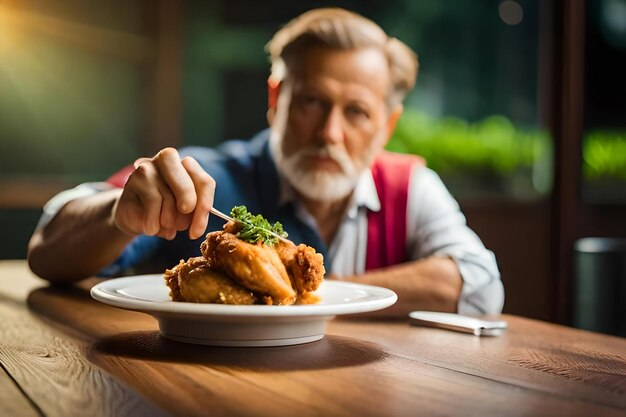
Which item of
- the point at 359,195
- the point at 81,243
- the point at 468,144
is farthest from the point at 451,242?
the point at 468,144

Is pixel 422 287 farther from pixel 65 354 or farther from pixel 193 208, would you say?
pixel 65 354

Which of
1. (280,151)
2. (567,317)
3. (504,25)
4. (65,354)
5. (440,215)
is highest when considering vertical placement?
(504,25)

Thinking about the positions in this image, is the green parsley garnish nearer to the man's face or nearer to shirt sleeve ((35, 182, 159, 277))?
shirt sleeve ((35, 182, 159, 277))

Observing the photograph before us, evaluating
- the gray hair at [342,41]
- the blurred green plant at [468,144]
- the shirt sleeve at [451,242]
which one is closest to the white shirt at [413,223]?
the shirt sleeve at [451,242]

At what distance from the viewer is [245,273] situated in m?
1.00

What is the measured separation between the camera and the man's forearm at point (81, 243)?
63.5 inches

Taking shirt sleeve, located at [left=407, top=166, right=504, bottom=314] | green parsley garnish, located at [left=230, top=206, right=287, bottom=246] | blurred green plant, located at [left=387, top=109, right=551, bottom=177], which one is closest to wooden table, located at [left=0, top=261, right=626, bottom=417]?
green parsley garnish, located at [left=230, top=206, right=287, bottom=246]

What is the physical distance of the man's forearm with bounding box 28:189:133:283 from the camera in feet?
5.29

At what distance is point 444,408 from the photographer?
2.43 ft

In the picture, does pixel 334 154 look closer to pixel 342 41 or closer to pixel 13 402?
pixel 342 41

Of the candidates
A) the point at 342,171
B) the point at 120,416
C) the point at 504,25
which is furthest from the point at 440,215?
the point at 504,25

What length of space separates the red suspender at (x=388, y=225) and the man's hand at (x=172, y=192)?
129 centimetres

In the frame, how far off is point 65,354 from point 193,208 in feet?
0.90

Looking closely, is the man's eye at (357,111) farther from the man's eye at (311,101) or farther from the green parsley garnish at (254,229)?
the green parsley garnish at (254,229)
